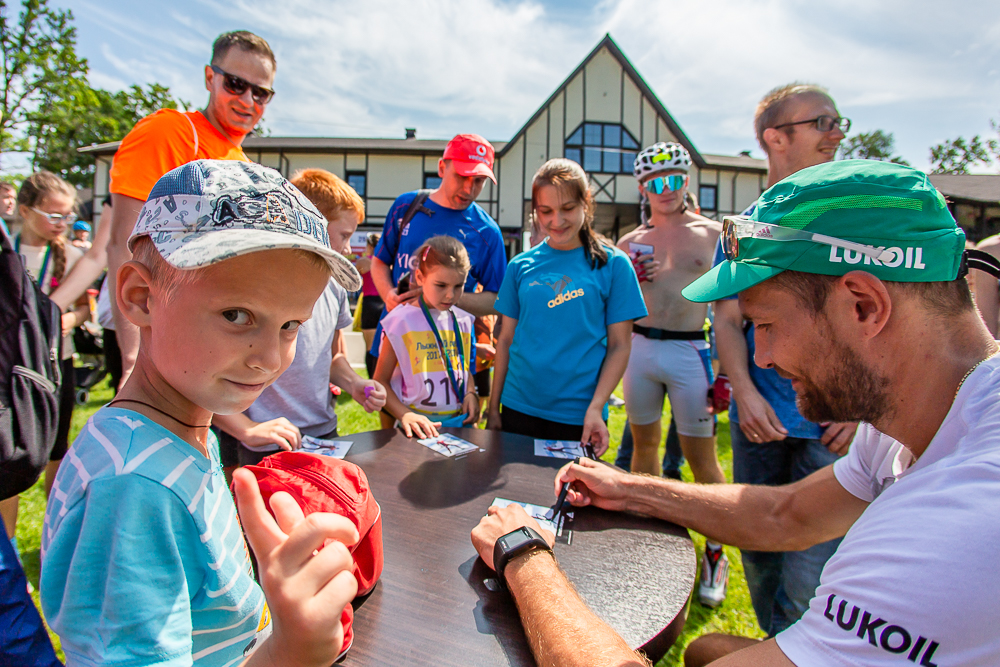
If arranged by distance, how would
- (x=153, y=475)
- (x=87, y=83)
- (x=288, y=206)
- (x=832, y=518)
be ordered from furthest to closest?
1. (x=87, y=83)
2. (x=832, y=518)
3. (x=288, y=206)
4. (x=153, y=475)

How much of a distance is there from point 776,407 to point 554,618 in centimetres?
185

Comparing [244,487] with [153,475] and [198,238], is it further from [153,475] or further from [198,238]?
[198,238]

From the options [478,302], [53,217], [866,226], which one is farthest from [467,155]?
[53,217]

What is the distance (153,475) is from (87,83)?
30.8m

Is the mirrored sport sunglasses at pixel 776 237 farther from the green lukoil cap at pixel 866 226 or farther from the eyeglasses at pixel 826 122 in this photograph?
the eyeglasses at pixel 826 122

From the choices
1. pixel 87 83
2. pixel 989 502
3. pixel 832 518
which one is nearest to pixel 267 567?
pixel 989 502

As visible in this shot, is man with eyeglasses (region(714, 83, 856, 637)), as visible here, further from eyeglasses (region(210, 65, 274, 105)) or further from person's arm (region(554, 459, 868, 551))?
eyeglasses (region(210, 65, 274, 105))

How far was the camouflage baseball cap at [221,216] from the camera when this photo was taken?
0.77 metres

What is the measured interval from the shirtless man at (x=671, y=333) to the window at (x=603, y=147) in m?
15.0

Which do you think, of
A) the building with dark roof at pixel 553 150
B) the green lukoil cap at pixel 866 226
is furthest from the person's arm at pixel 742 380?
the building with dark roof at pixel 553 150

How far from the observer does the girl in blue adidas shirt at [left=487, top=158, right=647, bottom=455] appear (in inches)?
107

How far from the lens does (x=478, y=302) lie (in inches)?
128

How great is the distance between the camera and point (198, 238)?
31.2 inches

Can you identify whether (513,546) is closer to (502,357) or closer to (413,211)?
(502,357)
